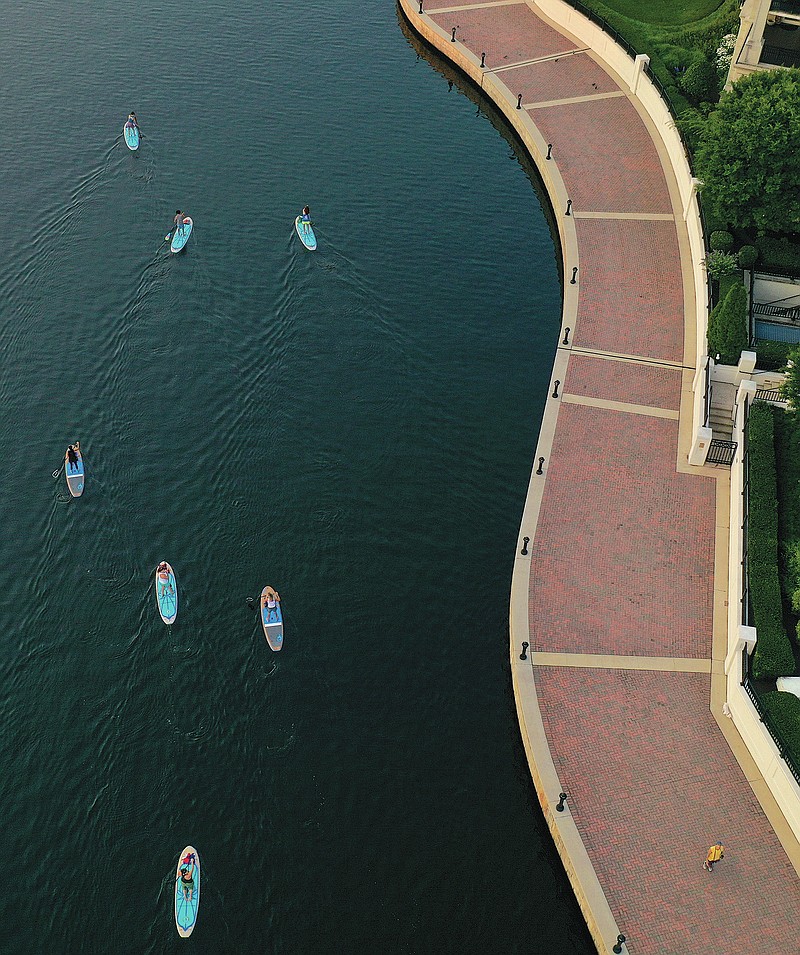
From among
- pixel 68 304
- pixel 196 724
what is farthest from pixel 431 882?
pixel 68 304

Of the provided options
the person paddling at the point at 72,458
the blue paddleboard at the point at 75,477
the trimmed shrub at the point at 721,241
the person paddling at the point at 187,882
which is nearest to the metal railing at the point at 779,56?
the trimmed shrub at the point at 721,241

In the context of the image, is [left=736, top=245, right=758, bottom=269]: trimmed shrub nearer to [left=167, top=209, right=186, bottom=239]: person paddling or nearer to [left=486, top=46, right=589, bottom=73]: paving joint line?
[left=486, top=46, right=589, bottom=73]: paving joint line

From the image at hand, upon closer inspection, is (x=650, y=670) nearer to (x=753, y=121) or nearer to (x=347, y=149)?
(x=753, y=121)

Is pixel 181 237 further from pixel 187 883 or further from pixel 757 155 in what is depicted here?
pixel 187 883

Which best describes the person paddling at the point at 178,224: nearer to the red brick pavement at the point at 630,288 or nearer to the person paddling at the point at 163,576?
the red brick pavement at the point at 630,288

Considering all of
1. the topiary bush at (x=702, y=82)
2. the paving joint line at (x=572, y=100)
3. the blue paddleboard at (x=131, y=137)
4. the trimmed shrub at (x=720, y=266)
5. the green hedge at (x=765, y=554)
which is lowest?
the green hedge at (x=765, y=554)
